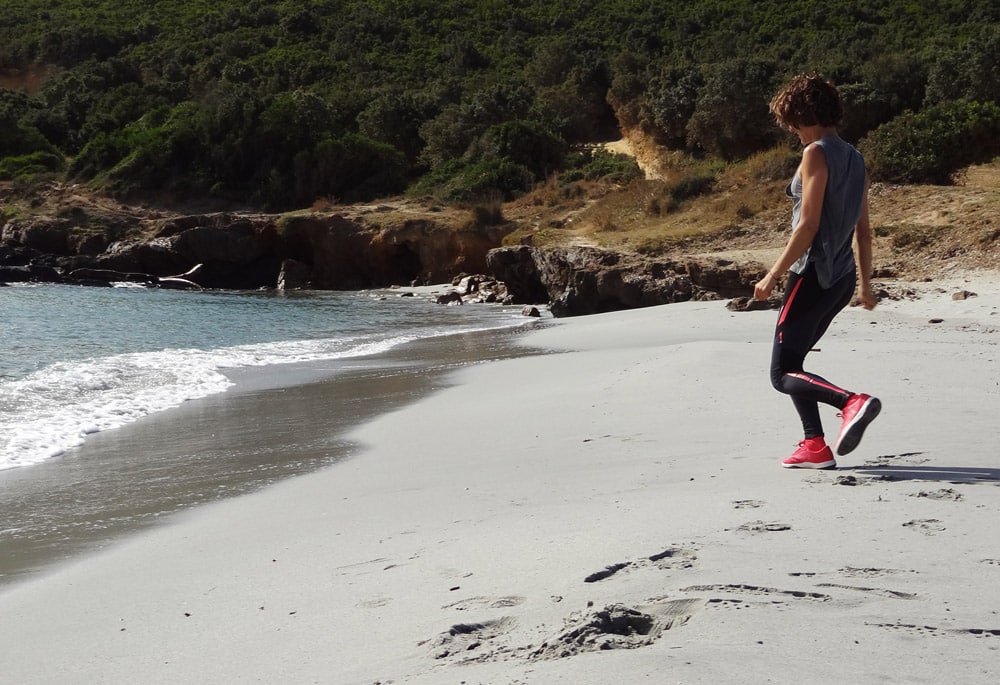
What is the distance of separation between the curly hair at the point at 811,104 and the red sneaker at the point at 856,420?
3.82ft

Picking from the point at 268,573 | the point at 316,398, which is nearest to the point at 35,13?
the point at 316,398

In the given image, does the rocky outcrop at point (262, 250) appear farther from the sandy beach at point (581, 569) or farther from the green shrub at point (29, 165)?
the sandy beach at point (581, 569)

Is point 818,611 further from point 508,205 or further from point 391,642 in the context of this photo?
point 508,205

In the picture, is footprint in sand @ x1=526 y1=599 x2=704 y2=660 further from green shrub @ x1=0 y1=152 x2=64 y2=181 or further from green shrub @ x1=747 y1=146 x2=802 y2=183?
green shrub @ x1=0 y1=152 x2=64 y2=181

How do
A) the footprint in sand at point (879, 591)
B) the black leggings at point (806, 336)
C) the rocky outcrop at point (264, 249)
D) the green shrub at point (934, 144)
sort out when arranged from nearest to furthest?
the footprint in sand at point (879, 591), the black leggings at point (806, 336), the green shrub at point (934, 144), the rocky outcrop at point (264, 249)

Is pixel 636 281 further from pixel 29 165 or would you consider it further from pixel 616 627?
pixel 29 165

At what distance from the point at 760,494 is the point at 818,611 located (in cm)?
134

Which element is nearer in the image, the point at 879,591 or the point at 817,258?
the point at 879,591

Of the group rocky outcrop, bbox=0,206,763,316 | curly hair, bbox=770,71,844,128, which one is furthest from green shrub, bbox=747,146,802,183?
curly hair, bbox=770,71,844,128

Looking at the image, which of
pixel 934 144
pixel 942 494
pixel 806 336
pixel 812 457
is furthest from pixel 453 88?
pixel 942 494

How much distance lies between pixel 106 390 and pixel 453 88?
1544 inches

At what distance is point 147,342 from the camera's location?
1400 centimetres

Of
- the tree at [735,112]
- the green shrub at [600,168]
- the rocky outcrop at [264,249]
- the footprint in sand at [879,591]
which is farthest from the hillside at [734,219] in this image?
the footprint in sand at [879,591]

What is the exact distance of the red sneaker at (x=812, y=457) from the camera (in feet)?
13.4
